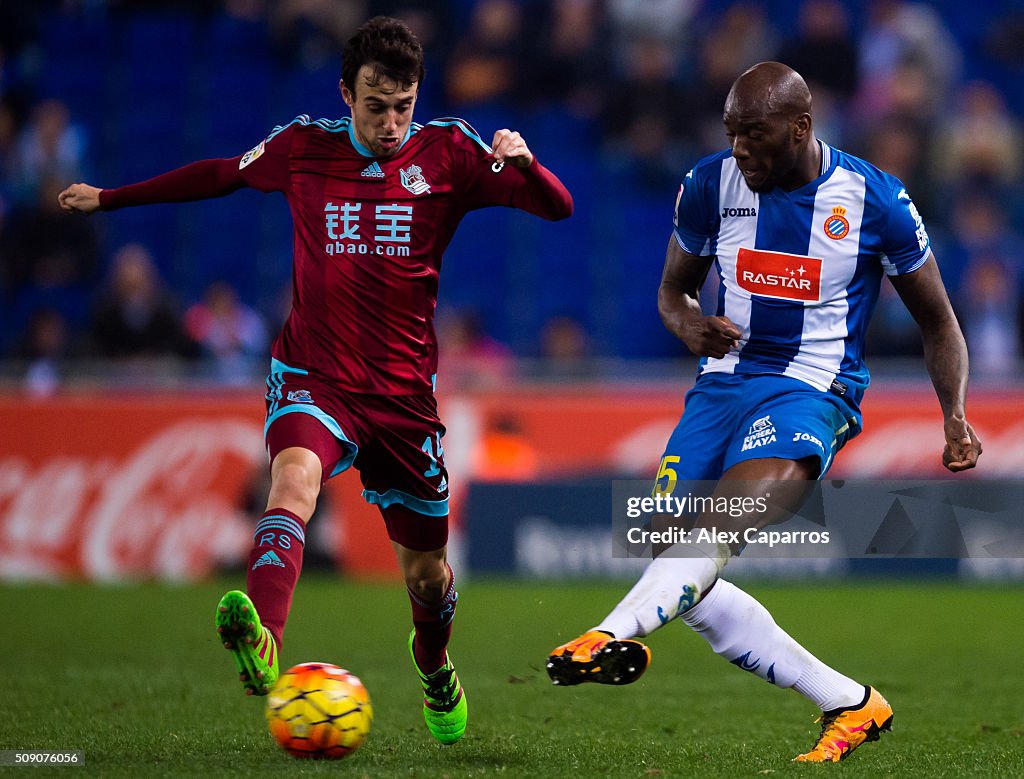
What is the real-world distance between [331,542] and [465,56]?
596 cm

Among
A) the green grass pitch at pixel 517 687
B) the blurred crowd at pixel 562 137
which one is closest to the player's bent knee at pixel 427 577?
the green grass pitch at pixel 517 687

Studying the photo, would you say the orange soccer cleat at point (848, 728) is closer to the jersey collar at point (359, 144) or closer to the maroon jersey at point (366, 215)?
the maroon jersey at point (366, 215)

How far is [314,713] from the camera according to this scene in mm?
4828

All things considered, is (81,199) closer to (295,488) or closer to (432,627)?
(295,488)

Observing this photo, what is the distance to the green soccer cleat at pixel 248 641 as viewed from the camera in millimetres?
4348

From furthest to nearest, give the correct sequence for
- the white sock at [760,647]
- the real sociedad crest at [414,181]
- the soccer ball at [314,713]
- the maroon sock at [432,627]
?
the maroon sock at [432,627]
the real sociedad crest at [414,181]
the white sock at [760,647]
the soccer ball at [314,713]

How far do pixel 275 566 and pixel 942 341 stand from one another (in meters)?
2.49

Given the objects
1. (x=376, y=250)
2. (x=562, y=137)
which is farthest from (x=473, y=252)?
(x=376, y=250)

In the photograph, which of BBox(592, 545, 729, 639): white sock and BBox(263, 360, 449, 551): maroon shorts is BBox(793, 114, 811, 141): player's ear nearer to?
BBox(592, 545, 729, 639): white sock

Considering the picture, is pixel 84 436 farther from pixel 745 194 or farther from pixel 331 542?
pixel 745 194

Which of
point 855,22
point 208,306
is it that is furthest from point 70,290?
point 855,22

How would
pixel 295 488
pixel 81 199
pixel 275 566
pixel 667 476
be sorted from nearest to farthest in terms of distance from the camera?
pixel 275 566 < pixel 295 488 < pixel 667 476 < pixel 81 199

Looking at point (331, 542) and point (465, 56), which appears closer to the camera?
point (331, 542)

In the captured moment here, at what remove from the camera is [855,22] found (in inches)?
672
